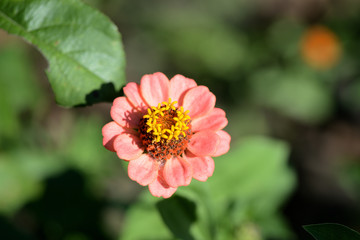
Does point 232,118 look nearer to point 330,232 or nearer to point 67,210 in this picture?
point 67,210

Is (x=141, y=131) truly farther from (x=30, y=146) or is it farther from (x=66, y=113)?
(x=66, y=113)

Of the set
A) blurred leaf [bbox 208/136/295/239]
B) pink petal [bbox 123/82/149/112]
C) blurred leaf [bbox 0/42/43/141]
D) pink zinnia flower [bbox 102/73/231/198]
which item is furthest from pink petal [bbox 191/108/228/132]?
blurred leaf [bbox 0/42/43/141]

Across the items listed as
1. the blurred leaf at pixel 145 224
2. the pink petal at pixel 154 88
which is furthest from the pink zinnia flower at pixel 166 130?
the blurred leaf at pixel 145 224

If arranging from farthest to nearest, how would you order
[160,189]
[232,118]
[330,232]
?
1. [232,118]
2. [160,189]
3. [330,232]

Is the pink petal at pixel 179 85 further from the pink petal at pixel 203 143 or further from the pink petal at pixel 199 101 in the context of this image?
the pink petal at pixel 203 143

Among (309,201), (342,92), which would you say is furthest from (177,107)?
(342,92)

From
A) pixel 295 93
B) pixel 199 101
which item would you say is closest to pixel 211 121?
pixel 199 101

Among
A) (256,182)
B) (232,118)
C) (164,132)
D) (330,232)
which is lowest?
(232,118)
